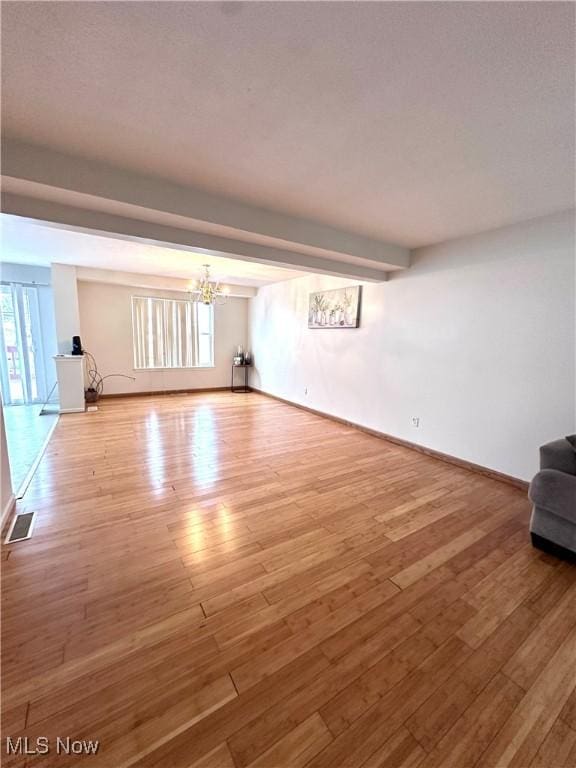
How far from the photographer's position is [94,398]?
19.3 ft

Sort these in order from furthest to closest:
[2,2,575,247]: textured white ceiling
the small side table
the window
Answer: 1. the small side table
2. the window
3. [2,2,575,247]: textured white ceiling

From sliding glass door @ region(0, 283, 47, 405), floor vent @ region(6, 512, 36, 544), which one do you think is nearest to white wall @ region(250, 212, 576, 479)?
floor vent @ region(6, 512, 36, 544)

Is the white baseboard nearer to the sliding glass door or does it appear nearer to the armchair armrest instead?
the armchair armrest

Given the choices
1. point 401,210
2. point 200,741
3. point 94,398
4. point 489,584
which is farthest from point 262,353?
point 200,741

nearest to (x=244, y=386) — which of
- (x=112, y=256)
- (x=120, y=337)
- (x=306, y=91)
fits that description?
(x=120, y=337)

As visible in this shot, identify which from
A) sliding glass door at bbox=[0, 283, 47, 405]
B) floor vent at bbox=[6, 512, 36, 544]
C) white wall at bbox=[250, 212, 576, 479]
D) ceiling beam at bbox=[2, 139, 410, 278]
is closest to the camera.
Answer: ceiling beam at bbox=[2, 139, 410, 278]

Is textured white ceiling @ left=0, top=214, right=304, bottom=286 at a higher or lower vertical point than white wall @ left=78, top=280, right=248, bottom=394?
higher

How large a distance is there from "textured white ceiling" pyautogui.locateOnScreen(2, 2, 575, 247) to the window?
16.0 ft

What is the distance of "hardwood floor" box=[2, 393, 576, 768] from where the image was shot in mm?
1067

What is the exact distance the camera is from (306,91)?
53.1 inches

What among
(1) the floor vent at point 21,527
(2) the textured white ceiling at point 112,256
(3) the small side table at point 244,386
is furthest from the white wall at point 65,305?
(1) the floor vent at point 21,527

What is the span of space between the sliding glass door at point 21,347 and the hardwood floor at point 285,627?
13.5 feet

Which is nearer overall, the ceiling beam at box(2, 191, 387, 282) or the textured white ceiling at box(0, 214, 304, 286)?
the ceiling beam at box(2, 191, 387, 282)

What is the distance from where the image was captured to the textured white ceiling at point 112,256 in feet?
11.3
